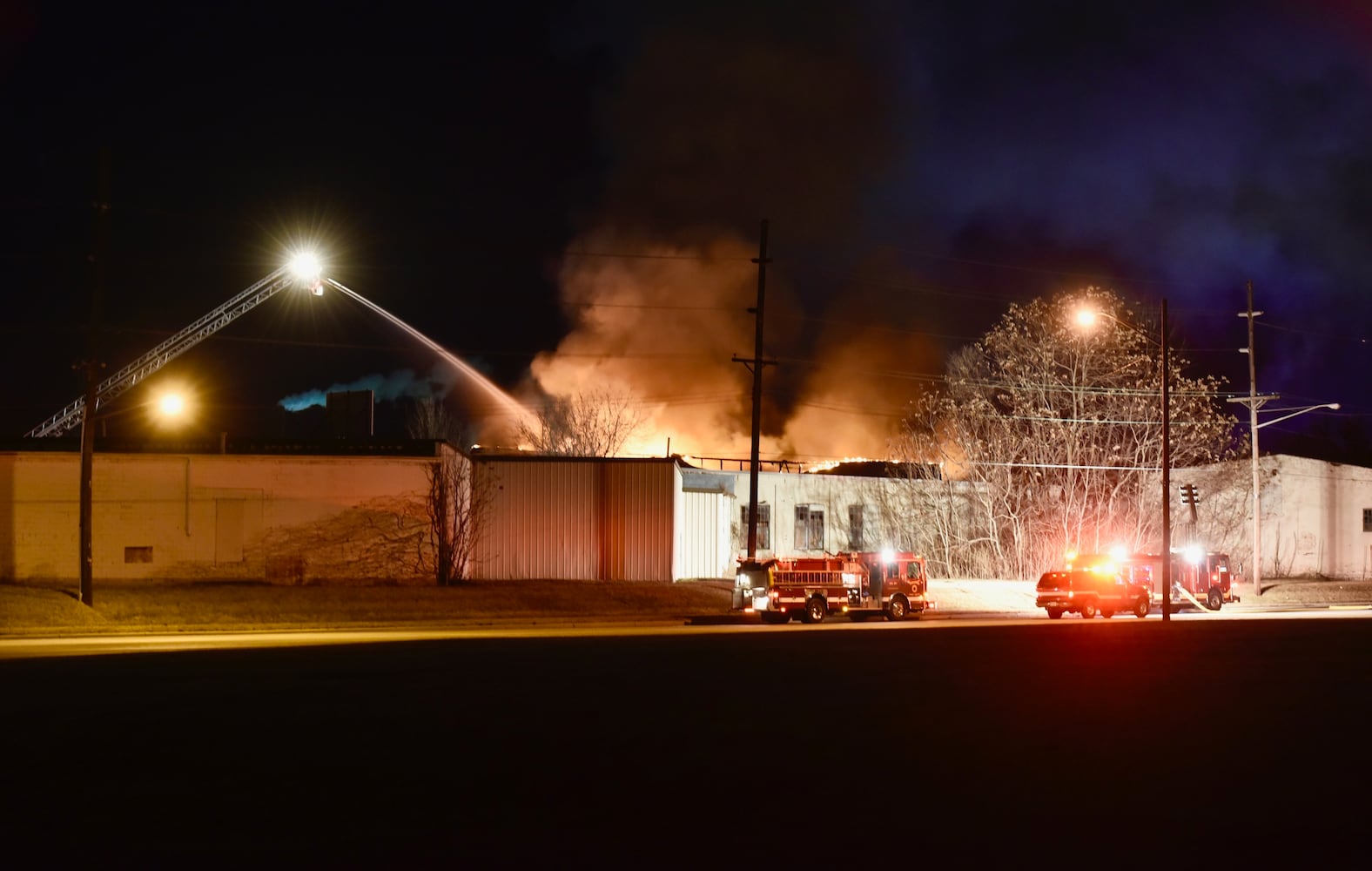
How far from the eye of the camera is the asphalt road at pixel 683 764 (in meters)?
8.38

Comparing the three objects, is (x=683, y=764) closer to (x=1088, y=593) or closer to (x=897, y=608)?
(x=897, y=608)

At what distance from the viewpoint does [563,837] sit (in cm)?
855

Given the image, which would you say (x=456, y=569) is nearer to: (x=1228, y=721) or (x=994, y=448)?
(x=994, y=448)

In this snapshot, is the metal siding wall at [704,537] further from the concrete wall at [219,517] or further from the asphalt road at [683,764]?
the asphalt road at [683,764]

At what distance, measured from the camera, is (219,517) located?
40844 mm

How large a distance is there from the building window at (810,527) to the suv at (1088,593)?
2167 centimetres

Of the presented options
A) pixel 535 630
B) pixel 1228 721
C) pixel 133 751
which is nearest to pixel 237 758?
pixel 133 751

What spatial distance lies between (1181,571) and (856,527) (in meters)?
20.8

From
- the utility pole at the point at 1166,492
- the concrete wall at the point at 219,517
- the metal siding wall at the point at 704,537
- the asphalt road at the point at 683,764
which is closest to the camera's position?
the asphalt road at the point at 683,764

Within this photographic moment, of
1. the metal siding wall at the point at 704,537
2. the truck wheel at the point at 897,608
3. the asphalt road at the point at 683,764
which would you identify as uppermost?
the metal siding wall at the point at 704,537

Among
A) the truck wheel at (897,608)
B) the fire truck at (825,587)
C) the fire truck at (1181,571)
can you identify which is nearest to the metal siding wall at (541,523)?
the fire truck at (825,587)

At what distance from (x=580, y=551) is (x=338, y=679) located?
94.4 ft

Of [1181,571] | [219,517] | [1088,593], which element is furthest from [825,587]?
[219,517]

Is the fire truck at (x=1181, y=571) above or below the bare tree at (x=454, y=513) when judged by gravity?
below
